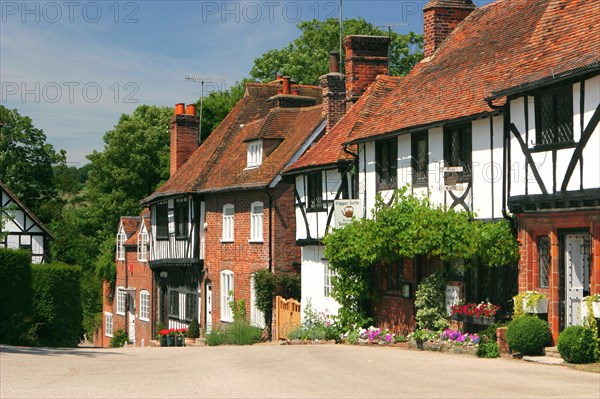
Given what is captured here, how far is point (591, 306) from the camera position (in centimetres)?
1903

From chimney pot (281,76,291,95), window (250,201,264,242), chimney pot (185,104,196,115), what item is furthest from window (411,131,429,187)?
chimney pot (185,104,196,115)

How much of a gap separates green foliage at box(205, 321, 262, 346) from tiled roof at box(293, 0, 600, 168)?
5.89 meters

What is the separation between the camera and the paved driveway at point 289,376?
14.6m

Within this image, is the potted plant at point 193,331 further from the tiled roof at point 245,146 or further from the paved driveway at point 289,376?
the paved driveway at point 289,376

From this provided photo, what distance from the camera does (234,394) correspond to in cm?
1444

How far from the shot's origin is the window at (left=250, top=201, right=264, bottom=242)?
36.0m

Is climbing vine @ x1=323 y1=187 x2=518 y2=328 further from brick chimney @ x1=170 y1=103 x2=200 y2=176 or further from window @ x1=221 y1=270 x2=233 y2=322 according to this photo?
brick chimney @ x1=170 y1=103 x2=200 y2=176

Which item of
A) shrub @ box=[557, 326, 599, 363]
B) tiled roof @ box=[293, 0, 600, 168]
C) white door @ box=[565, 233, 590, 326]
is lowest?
shrub @ box=[557, 326, 599, 363]

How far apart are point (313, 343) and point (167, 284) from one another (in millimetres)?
18958

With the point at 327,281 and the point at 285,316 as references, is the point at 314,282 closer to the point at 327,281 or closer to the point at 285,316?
the point at 327,281

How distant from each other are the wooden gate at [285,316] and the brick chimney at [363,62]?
697cm

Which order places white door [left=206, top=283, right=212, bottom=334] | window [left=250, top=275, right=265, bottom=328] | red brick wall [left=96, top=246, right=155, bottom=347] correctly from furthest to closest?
red brick wall [left=96, top=246, right=155, bottom=347]
white door [left=206, top=283, right=212, bottom=334]
window [left=250, top=275, right=265, bottom=328]

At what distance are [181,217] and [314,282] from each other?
12.3 m

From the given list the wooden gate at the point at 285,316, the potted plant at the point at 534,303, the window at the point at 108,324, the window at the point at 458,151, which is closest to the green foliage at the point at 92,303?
the window at the point at 108,324
